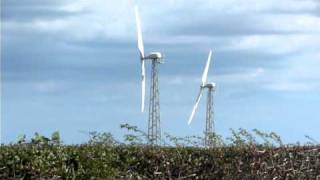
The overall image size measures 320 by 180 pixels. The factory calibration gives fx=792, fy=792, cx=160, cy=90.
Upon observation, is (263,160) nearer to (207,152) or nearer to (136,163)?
(207,152)

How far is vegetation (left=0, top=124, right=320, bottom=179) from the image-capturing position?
919 cm

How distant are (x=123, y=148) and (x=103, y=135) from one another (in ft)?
1.41

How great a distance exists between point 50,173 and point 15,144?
69 centimetres

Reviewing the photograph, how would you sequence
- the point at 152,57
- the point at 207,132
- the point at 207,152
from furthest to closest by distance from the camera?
1. the point at 152,57
2. the point at 207,132
3. the point at 207,152

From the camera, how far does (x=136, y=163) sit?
10.1m

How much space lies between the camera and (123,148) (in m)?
10.2

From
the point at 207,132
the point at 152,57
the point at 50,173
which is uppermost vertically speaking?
the point at 152,57

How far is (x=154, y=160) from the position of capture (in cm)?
1013

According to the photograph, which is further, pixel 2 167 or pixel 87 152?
pixel 87 152

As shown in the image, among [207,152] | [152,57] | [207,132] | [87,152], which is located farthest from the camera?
[152,57]

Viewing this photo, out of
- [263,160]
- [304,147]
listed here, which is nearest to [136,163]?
[263,160]

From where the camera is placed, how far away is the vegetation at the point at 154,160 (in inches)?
362

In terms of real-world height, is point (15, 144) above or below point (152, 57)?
below

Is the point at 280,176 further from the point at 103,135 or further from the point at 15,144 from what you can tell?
the point at 15,144
